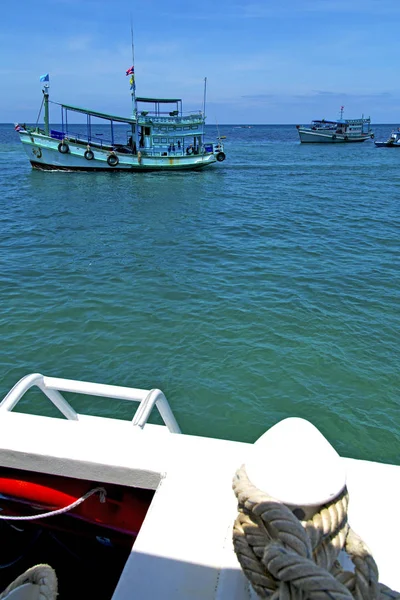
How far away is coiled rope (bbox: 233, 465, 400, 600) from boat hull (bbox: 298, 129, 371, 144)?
235 feet

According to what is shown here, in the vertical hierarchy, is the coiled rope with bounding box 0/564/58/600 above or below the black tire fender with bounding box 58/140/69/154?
below

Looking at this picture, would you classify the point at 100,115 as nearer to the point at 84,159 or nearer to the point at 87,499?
the point at 84,159

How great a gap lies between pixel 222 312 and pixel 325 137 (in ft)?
215

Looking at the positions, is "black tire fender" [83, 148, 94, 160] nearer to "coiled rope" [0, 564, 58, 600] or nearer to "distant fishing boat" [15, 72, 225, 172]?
"distant fishing boat" [15, 72, 225, 172]

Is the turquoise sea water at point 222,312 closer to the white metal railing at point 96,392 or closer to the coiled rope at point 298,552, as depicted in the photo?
the white metal railing at point 96,392

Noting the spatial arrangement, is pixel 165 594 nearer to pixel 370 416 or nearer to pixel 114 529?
pixel 114 529

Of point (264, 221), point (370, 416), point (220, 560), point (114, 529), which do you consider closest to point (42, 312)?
point (370, 416)

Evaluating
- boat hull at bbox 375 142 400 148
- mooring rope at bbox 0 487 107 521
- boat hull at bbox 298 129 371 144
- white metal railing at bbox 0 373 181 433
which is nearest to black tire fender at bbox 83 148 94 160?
white metal railing at bbox 0 373 181 433

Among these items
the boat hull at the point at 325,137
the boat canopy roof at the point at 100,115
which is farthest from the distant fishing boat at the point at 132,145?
the boat hull at the point at 325,137

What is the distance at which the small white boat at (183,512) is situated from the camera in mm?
1209

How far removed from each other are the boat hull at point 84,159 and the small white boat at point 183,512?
29.7m

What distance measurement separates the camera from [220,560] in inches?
61.3

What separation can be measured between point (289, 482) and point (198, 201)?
2088 cm

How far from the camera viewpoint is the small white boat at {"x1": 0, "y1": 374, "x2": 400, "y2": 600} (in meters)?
1.21
